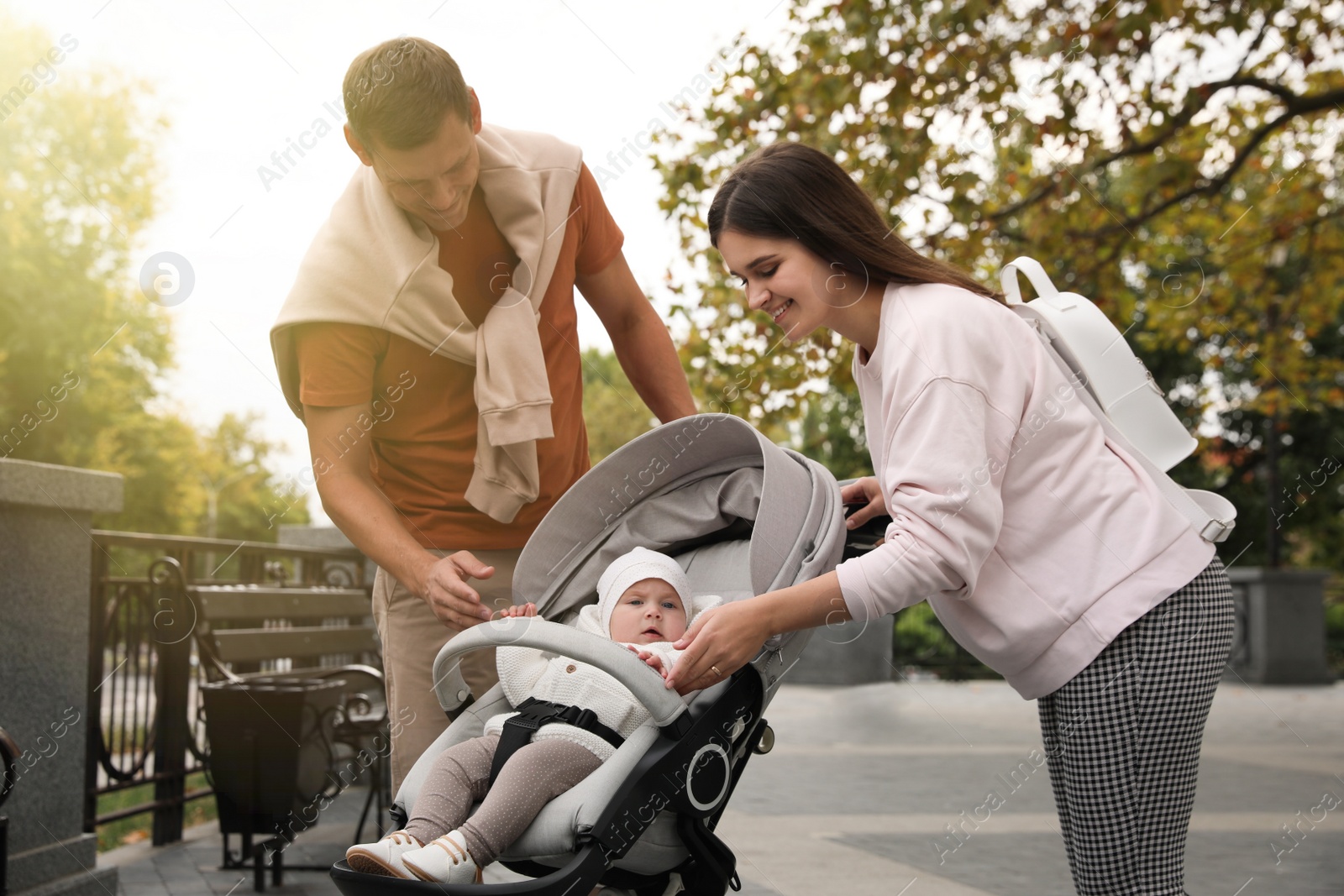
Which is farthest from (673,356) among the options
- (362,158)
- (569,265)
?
(362,158)

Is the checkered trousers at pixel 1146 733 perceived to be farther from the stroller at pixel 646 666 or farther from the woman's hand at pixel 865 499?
the woman's hand at pixel 865 499

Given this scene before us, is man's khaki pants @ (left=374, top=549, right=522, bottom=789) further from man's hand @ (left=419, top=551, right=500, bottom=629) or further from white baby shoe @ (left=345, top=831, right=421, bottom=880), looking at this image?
white baby shoe @ (left=345, top=831, right=421, bottom=880)

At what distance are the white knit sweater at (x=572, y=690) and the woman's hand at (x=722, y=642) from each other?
10.6 inches

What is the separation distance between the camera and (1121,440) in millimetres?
2096

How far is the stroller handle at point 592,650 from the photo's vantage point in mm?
1956

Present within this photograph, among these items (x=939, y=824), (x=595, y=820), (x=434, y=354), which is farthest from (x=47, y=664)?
(x=939, y=824)

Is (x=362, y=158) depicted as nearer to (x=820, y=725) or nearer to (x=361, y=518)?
(x=361, y=518)

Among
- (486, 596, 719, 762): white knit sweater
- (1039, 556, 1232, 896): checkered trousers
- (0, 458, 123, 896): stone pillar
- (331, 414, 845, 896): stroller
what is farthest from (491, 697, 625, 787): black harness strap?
(0, 458, 123, 896): stone pillar

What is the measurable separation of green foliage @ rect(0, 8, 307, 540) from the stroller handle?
23.1 meters

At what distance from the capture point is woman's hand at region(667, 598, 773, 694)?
1961mm

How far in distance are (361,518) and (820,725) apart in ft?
28.3

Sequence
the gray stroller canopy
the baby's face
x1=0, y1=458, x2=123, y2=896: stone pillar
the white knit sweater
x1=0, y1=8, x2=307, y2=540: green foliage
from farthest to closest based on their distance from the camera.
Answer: x1=0, y1=8, x2=307, y2=540: green foliage → x1=0, y1=458, x2=123, y2=896: stone pillar → the baby's face → the gray stroller canopy → the white knit sweater

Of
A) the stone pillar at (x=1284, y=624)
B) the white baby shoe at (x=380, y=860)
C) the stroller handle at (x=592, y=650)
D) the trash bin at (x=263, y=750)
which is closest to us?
the white baby shoe at (x=380, y=860)

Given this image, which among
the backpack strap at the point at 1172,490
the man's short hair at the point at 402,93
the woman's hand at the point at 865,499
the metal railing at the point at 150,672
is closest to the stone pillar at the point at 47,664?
the metal railing at the point at 150,672
